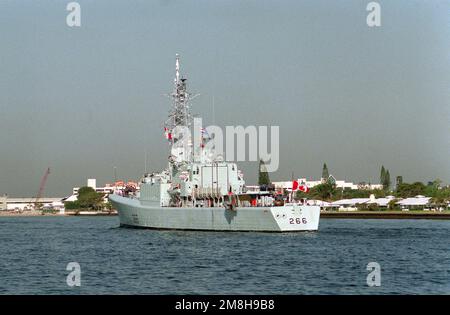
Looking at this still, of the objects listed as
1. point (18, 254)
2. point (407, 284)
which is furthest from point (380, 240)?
point (18, 254)

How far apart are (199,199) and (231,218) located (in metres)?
6.67

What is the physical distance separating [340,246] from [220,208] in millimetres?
16300

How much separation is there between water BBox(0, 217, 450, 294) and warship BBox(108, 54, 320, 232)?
7.64ft

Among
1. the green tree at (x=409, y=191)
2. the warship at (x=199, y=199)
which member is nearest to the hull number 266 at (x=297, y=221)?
the warship at (x=199, y=199)

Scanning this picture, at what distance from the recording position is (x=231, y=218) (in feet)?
201

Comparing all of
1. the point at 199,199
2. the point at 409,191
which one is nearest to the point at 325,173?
the point at 409,191

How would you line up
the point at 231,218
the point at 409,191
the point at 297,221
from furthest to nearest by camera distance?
the point at 409,191 < the point at 231,218 < the point at 297,221

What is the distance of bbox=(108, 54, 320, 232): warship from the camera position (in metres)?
59.3

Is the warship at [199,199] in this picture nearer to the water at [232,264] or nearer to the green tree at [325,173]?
the water at [232,264]

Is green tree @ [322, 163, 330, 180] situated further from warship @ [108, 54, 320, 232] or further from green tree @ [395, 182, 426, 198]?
warship @ [108, 54, 320, 232]

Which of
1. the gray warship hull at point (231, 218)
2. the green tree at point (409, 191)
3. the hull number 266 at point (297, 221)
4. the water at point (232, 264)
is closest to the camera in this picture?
the water at point (232, 264)

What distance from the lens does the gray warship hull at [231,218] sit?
58.4m

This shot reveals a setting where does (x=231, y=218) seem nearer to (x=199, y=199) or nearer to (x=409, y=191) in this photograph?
(x=199, y=199)

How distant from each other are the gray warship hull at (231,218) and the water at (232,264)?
5.85ft
